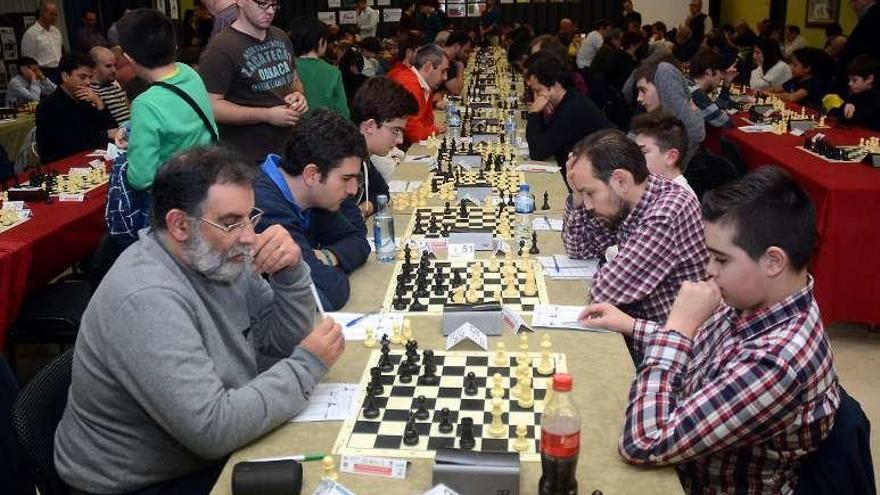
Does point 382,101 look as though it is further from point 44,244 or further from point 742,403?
point 742,403

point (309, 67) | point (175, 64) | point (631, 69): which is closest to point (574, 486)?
point (175, 64)

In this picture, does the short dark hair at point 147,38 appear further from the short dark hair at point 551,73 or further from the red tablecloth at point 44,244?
the short dark hair at point 551,73

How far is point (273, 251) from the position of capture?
7.38 feet

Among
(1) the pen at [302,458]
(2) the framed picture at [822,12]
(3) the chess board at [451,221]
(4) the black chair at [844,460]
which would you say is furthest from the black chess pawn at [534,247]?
(2) the framed picture at [822,12]

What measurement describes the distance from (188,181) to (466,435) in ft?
3.10

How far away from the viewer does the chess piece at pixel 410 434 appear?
1.86m

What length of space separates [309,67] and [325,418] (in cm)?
401

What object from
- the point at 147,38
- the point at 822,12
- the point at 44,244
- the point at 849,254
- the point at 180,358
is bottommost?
the point at 849,254

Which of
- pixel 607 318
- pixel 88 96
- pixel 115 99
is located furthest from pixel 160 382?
pixel 115 99

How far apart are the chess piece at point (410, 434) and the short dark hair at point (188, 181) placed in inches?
29.8

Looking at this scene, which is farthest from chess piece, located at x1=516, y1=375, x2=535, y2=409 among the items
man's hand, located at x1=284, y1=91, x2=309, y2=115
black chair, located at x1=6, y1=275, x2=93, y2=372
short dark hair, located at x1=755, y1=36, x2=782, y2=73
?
short dark hair, located at x1=755, y1=36, x2=782, y2=73

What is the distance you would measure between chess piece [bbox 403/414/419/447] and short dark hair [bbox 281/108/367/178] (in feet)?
4.32

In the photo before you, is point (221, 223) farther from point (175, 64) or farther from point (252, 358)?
point (175, 64)

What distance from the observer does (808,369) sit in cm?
172
